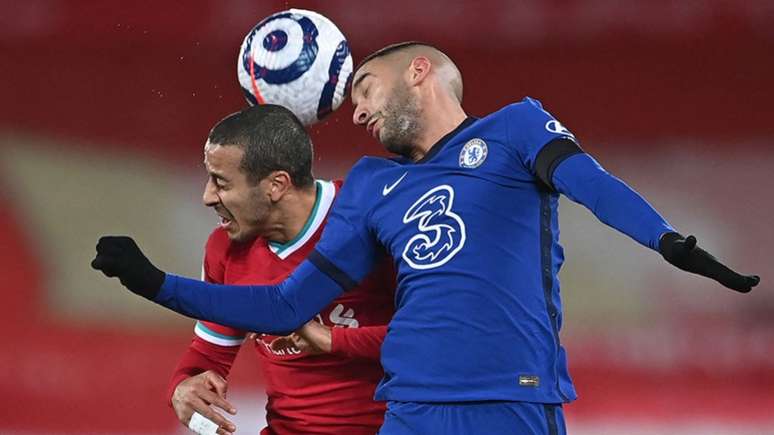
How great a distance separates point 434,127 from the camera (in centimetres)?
234

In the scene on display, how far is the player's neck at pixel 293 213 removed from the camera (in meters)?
2.43

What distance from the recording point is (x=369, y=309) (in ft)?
7.97

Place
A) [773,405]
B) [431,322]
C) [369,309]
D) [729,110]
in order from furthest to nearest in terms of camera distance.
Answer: [729,110] < [773,405] < [369,309] < [431,322]

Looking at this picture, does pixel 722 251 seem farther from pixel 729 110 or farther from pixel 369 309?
pixel 369 309

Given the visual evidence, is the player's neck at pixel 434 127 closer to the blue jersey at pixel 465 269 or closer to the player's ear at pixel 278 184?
the blue jersey at pixel 465 269

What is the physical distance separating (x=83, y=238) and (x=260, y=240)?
2.23 metres

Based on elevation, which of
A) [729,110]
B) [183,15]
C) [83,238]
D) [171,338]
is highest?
[183,15]

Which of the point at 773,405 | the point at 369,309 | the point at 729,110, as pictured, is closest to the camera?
the point at 369,309

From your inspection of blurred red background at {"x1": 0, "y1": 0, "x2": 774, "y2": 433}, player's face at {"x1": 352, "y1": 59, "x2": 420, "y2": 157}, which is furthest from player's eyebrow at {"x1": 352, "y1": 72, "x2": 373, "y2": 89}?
blurred red background at {"x1": 0, "y1": 0, "x2": 774, "y2": 433}

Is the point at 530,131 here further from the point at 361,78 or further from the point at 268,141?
the point at 268,141

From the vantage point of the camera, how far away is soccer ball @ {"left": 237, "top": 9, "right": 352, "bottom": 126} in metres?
2.52

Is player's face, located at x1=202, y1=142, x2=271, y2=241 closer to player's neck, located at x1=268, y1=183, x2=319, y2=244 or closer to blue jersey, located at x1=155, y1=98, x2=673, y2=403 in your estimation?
player's neck, located at x1=268, y1=183, x2=319, y2=244

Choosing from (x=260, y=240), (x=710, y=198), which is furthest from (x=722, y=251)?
(x=260, y=240)

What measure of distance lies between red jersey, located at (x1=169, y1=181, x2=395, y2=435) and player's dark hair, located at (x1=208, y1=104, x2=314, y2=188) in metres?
0.10
